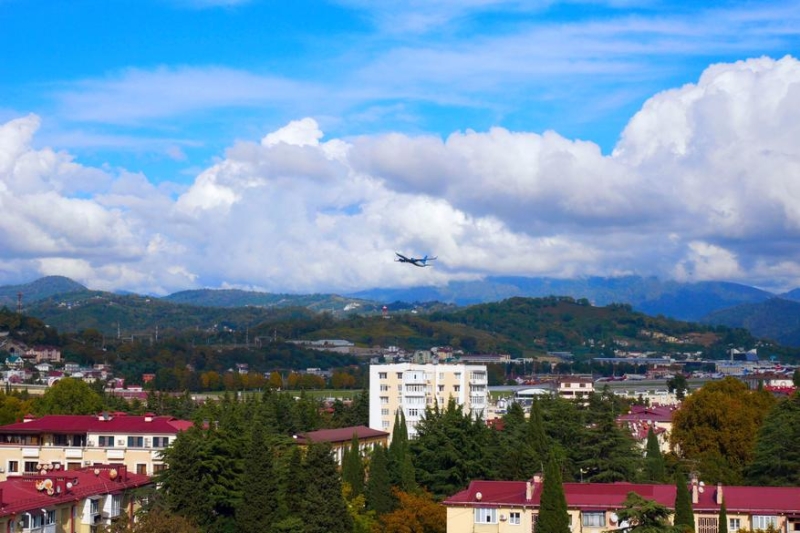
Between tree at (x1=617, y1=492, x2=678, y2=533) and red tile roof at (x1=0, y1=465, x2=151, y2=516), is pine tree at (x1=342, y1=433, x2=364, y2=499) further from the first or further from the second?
tree at (x1=617, y1=492, x2=678, y2=533)

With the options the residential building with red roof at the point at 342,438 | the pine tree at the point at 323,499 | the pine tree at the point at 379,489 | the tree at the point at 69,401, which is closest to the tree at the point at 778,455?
the pine tree at the point at 379,489

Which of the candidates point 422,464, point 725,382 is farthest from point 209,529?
point 725,382

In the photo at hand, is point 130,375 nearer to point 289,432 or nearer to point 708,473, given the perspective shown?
point 289,432

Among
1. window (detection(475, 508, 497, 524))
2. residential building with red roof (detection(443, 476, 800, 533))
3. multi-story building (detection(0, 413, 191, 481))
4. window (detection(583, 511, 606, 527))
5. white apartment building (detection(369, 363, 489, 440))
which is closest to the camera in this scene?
residential building with red roof (detection(443, 476, 800, 533))

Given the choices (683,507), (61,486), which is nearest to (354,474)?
(61,486)

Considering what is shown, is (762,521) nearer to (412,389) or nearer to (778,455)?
(778,455)

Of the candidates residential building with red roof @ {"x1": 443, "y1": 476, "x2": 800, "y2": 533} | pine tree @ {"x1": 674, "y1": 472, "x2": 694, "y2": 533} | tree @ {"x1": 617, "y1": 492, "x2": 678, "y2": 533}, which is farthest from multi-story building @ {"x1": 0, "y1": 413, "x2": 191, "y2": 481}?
tree @ {"x1": 617, "y1": 492, "x2": 678, "y2": 533}
